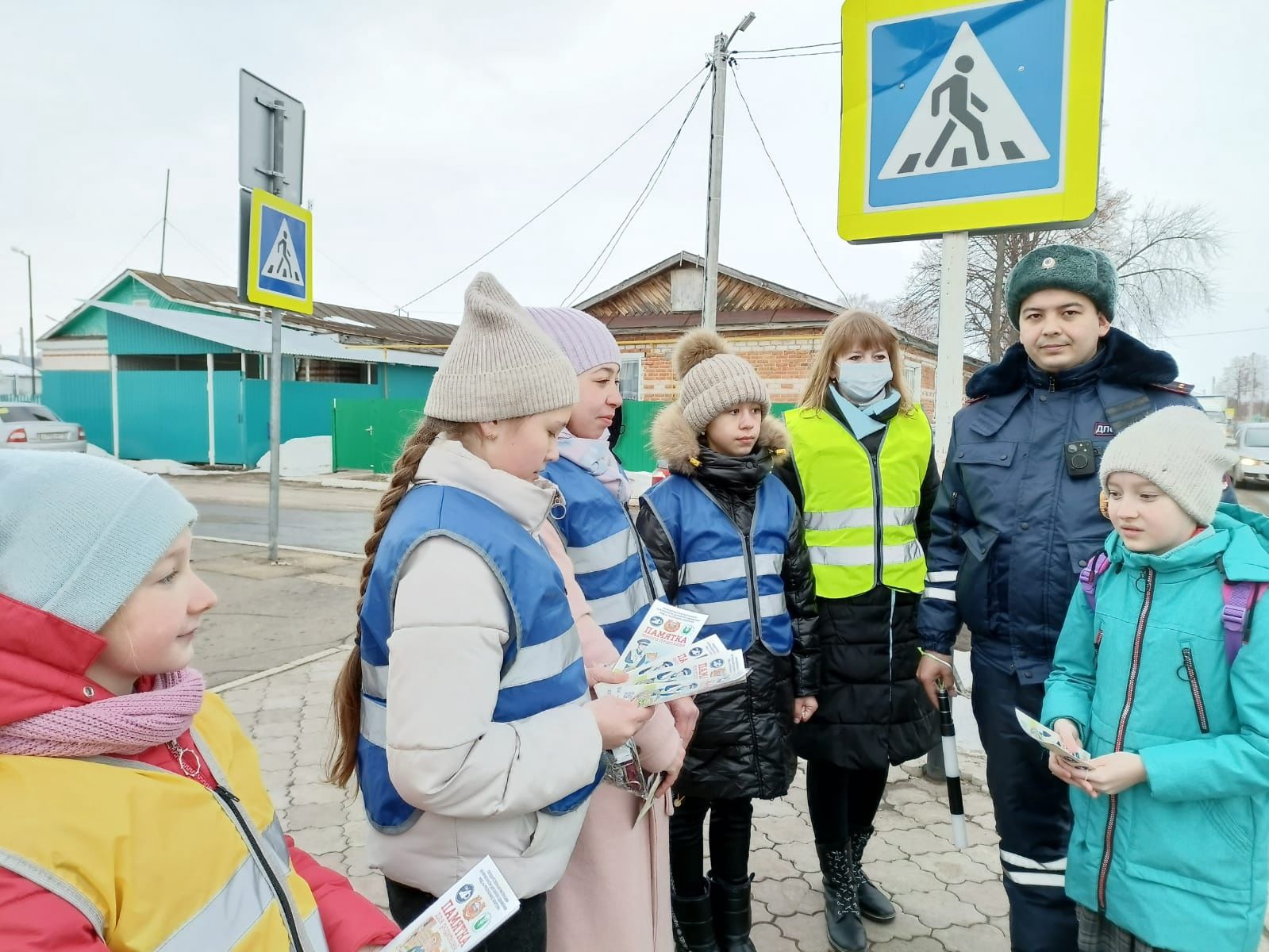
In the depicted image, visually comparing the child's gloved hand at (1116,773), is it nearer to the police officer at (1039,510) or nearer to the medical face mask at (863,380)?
the police officer at (1039,510)

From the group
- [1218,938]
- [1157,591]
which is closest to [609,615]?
[1157,591]

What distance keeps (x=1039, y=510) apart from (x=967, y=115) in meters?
1.67

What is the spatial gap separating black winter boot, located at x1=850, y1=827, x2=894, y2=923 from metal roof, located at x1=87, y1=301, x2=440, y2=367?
1625cm

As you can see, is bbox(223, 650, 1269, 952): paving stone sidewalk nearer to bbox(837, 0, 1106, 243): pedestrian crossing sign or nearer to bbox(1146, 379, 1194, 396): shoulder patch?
bbox(1146, 379, 1194, 396): shoulder patch

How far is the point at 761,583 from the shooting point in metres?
2.43

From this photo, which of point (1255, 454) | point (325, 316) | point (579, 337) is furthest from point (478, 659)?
point (325, 316)

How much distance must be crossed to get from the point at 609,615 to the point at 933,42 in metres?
2.54

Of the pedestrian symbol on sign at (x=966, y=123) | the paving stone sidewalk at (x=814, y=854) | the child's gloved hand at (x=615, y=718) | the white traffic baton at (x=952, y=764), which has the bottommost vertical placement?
the paving stone sidewalk at (x=814, y=854)

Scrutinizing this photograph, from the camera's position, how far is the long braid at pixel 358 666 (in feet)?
5.23

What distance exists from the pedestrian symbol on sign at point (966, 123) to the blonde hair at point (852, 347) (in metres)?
0.72

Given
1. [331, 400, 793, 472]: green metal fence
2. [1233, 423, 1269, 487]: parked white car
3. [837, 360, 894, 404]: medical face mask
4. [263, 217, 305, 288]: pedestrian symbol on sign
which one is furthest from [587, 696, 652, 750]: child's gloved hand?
[1233, 423, 1269, 487]: parked white car

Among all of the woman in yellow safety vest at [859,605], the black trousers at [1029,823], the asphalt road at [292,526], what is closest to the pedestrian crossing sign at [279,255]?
the asphalt road at [292,526]

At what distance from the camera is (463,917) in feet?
3.97

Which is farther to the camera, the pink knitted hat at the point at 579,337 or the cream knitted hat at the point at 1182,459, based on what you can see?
the pink knitted hat at the point at 579,337
